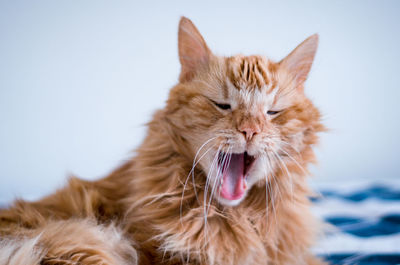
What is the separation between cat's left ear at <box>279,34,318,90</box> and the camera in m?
1.14

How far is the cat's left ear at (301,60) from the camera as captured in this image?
1.14 metres

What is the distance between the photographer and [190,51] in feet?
3.81

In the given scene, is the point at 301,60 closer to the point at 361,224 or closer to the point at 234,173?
the point at 234,173

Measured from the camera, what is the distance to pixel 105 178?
4.59 feet

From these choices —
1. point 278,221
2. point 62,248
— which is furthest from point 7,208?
point 278,221

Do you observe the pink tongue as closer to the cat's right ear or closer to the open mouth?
the open mouth

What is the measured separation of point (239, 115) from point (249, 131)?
7 centimetres

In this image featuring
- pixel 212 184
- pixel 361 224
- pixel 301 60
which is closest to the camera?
pixel 212 184

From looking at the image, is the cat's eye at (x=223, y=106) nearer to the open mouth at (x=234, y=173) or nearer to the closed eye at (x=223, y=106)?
the closed eye at (x=223, y=106)

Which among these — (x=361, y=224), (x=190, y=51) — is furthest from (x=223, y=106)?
(x=361, y=224)

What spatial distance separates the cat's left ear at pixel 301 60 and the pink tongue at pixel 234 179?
1.18 ft

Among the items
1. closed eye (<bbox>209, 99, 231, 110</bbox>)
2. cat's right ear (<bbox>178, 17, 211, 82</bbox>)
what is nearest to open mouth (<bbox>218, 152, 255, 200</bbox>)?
closed eye (<bbox>209, 99, 231, 110</bbox>)

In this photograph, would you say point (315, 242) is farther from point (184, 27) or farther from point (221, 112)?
point (184, 27)

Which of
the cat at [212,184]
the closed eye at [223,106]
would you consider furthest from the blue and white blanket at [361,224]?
the closed eye at [223,106]
